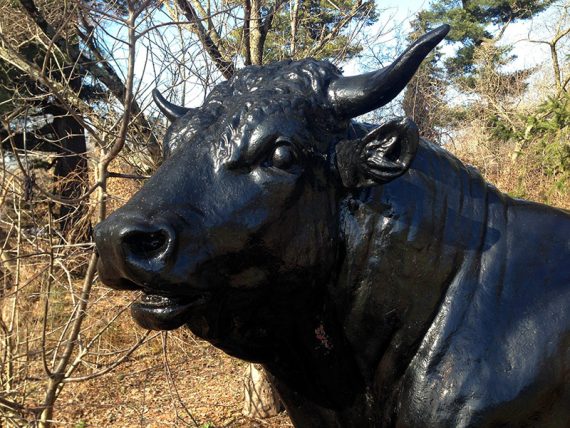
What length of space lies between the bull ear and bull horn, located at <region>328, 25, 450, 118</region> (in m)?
0.08

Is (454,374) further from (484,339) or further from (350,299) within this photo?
(350,299)

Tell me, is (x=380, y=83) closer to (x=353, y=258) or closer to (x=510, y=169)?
(x=353, y=258)

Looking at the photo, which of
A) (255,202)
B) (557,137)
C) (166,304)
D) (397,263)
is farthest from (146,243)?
(557,137)

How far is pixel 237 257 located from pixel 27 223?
191 inches

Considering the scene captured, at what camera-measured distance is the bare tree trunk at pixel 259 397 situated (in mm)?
6469

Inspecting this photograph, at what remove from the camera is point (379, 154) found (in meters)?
1.50

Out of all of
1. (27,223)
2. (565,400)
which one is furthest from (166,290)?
(27,223)

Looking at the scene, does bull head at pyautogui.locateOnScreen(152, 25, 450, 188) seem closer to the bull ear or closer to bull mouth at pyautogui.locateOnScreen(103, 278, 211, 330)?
the bull ear

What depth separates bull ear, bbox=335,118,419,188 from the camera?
147 cm

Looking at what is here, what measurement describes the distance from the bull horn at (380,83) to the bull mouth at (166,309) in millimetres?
624

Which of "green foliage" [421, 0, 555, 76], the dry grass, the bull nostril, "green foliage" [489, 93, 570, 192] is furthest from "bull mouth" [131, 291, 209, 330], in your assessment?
"green foliage" [421, 0, 555, 76]

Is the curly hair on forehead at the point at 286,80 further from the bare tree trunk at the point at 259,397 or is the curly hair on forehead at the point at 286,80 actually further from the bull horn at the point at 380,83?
the bare tree trunk at the point at 259,397

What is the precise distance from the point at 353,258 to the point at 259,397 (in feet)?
17.5

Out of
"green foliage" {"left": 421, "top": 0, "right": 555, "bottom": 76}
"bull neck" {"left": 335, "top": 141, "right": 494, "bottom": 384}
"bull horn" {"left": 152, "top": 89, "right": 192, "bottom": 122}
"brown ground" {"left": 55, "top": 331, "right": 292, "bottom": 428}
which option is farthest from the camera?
"green foliage" {"left": 421, "top": 0, "right": 555, "bottom": 76}
